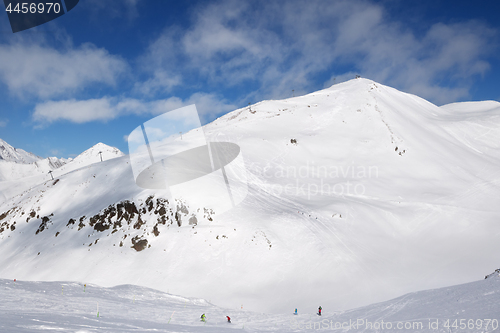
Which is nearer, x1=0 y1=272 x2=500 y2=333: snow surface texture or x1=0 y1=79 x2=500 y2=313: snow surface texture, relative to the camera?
x1=0 y1=272 x2=500 y2=333: snow surface texture

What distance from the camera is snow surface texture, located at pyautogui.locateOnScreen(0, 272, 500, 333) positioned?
10609 millimetres

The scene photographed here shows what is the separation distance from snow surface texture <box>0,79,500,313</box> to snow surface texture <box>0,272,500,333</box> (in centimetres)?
311

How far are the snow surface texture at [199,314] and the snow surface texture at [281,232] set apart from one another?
311 cm

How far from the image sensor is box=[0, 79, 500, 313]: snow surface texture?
23.5 meters

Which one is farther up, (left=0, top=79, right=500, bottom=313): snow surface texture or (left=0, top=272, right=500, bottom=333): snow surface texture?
(left=0, top=79, right=500, bottom=313): snow surface texture

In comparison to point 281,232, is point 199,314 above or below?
below

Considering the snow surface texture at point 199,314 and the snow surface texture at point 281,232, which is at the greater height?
the snow surface texture at point 281,232

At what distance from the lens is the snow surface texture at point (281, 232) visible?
77.0 feet

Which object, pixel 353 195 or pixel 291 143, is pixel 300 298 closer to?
pixel 353 195

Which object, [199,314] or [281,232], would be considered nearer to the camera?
[199,314]

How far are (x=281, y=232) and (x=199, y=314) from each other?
44.9 feet

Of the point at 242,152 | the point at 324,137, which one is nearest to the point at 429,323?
the point at 242,152

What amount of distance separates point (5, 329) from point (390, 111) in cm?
8300

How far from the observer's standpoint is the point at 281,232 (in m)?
28.5
